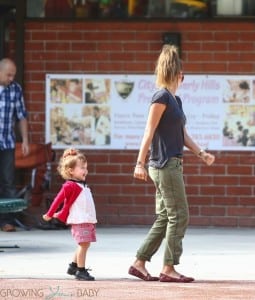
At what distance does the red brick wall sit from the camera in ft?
42.3

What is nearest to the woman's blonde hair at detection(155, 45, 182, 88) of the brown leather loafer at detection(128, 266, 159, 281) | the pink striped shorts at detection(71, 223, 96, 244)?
the pink striped shorts at detection(71, 223, 96, 244)

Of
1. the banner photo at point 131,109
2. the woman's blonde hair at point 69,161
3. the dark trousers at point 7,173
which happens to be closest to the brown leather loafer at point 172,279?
the woman's blonde hair at point 69,161

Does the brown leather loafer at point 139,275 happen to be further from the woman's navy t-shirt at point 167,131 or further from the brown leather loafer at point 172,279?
the woman's navy t-shirt at point 167,131

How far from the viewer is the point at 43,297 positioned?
8258mm

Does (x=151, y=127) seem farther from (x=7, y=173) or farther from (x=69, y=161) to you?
(x=7, y=173)

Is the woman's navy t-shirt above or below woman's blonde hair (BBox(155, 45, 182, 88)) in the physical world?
below

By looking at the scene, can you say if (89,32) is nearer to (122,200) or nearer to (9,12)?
(9,12)

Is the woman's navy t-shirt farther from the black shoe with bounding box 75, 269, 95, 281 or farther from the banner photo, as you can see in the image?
the banner photo

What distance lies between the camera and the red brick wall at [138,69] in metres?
12.9

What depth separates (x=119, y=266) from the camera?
9.95 metres

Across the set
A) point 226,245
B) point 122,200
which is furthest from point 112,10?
point 226,245

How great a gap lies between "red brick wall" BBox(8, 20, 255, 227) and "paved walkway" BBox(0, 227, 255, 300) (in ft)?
0.92

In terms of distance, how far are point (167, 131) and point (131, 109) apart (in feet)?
13.0

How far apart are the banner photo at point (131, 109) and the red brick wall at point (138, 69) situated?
0.11m
